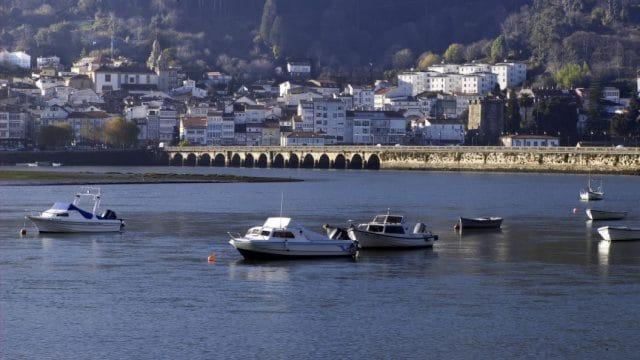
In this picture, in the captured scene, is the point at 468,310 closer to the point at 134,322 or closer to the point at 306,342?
the point at 306,342

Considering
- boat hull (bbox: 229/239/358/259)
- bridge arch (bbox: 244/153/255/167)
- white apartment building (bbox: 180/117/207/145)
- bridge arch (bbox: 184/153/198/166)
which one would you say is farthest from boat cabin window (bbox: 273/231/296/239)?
white apartment building (bbox: 180/117/207/145)

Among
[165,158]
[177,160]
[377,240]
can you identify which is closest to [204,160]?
[177,160]

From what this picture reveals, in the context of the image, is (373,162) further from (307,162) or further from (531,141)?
(531,141)

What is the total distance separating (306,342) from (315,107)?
153717 mm

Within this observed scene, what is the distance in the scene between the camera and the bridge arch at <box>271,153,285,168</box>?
526ft

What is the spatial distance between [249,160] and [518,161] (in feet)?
123

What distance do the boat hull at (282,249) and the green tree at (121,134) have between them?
13068 cm

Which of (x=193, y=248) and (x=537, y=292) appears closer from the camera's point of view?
(x=537, y=292)

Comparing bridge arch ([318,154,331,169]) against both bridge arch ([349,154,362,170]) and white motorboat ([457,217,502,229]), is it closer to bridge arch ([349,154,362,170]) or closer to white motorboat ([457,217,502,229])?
bridge arch ([349,154,362,170])

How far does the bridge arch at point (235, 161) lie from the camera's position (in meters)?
164

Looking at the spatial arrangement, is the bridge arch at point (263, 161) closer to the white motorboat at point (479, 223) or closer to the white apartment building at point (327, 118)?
the white apartment building at point (327, 118)

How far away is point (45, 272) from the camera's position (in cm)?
4450

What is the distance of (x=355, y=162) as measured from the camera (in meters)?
156

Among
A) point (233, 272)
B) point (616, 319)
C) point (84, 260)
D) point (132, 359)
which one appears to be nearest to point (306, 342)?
point (132, 359)
